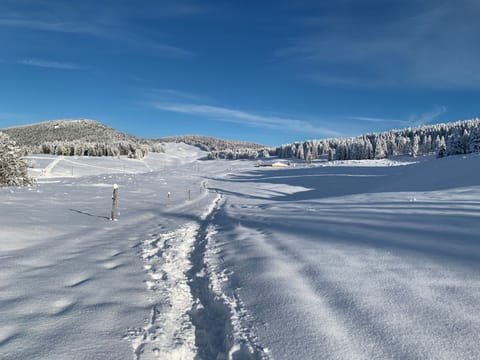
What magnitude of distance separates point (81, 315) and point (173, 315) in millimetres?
1044

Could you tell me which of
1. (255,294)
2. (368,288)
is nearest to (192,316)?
(255,294)

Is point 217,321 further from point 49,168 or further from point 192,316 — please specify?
point 49,168

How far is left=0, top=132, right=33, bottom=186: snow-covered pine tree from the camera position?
1071 inches

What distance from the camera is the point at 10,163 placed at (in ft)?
91.0

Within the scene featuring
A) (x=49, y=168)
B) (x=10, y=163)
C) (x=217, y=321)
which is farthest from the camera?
(x=49, y=168)

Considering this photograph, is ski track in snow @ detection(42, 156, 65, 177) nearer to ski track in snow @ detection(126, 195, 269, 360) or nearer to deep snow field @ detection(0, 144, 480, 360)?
deep snow field @ detection(0, 144, 480, 360)

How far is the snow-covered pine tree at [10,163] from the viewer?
1071 inches

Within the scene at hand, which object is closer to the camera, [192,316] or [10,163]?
[192,316]

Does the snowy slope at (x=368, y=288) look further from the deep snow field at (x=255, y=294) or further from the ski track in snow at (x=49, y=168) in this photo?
the ski track in snow at (x=49, y=168)

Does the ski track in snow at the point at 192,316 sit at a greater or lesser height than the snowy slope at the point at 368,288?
lesser

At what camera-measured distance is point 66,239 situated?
25.7 feet

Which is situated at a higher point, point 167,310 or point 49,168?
point 49,168

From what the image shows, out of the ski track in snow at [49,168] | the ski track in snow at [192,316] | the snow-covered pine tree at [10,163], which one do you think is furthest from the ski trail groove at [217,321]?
the ski track in snow at [49,168]

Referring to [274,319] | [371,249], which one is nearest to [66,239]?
[274,319]
